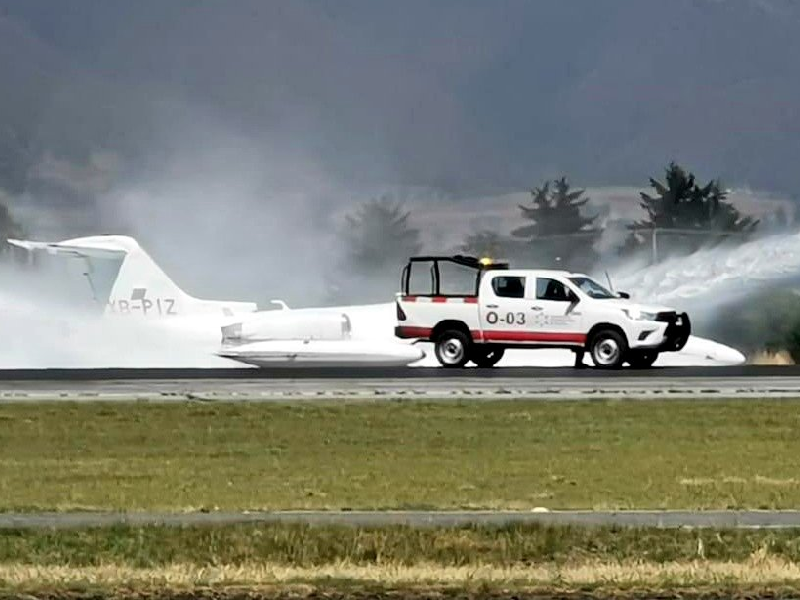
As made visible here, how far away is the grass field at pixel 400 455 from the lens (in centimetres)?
1540

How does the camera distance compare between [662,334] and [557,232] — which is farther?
[557,232]

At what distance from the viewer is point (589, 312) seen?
3738 centimetres

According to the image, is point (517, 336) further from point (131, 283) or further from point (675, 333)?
point (131, 283)

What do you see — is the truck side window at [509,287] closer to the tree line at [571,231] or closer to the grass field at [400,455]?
the tree line at [571,231]

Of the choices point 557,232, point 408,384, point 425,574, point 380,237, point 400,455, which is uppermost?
point 380,237

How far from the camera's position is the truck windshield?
3784cm

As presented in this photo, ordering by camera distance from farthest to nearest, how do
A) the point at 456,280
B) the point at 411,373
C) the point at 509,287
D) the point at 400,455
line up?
the point at 456,280
the point at 509,287
the point at 411,373
the point at 400,455

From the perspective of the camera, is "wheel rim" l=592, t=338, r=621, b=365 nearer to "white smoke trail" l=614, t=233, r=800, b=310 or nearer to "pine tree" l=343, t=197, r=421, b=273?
→ "white smoke trail" l=614, t=233, r=800, b=310

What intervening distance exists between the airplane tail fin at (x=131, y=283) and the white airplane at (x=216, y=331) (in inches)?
1.1

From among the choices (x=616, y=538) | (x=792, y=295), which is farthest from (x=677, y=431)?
(x=792, y=295)

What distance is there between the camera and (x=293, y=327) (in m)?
41.8

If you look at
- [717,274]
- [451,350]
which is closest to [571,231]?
[717,274]

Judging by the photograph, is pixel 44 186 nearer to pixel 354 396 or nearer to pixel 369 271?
pixel 369 271

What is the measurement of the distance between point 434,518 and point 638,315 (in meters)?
24.7
